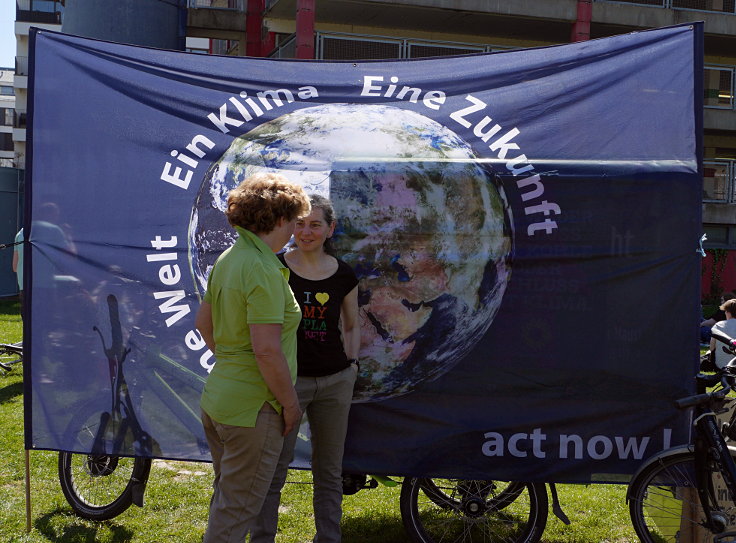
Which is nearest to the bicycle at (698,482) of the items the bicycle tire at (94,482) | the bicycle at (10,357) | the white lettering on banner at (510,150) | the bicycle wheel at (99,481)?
the white lettering on banner at (510,150)

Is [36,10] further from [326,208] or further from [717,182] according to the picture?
[326,208]

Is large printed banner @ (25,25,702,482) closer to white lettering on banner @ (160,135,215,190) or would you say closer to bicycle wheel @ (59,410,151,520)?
white lettering on banner @ (160,135,215,190)

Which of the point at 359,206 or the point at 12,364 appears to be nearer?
the point at 359,206

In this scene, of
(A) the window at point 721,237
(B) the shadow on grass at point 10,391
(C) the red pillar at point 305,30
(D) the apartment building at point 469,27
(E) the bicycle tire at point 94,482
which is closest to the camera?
(E) the bicycle tire at point 94,482

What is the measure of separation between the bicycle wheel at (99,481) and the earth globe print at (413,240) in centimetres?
153

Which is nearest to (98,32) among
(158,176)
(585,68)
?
(158,176)

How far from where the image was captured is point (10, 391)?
28.8 feet

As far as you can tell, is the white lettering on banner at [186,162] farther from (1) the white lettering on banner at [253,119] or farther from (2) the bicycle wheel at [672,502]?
(2) the bicycle wheel at [672,502]

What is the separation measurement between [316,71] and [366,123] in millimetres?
454

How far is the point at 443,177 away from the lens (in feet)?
14.4

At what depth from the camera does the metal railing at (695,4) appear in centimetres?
2609

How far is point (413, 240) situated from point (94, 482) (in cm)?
249

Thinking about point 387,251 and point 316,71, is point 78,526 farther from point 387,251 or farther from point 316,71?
point 316,71

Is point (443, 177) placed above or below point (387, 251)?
above
